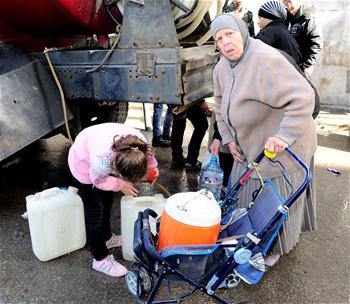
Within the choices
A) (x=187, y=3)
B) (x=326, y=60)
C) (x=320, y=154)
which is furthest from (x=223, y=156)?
(x=326, y=60)

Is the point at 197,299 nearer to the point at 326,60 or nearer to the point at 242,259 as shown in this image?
the point at 242,259

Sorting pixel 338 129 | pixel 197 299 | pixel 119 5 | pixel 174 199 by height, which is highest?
pixel 119 5

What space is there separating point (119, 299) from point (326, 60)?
7.49 metres

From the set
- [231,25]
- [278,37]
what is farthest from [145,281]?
[278,37]

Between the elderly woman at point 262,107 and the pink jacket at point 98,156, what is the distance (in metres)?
0.59

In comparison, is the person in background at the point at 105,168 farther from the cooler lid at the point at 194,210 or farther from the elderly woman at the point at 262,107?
the elderly woman at the point at 262,107

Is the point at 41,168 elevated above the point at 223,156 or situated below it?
below

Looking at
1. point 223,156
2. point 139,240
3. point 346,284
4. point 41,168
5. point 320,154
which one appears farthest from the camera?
point 320,154

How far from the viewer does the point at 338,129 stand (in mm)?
6168

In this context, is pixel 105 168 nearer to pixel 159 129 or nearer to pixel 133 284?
pixel 133 284

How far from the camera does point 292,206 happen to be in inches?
88.6

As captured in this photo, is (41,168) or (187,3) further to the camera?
(41,168)

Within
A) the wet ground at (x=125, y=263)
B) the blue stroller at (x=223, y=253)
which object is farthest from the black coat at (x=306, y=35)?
the blue stroller at (x=223, y=253)

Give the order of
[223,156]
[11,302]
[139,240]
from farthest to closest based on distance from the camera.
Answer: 1. [223,156]
2. [11,302]
3. [139,240]
